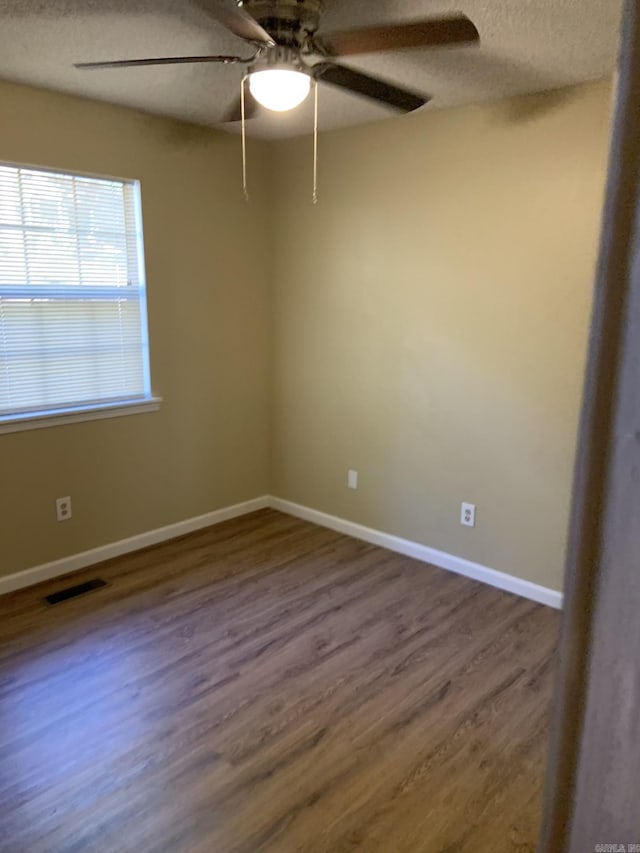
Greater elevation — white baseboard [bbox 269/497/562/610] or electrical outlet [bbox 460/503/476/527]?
electrical outlet [bbox 460/503/476/527]

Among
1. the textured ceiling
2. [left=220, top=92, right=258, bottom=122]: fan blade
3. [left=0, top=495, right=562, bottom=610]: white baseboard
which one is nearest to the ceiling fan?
the textured ceiling

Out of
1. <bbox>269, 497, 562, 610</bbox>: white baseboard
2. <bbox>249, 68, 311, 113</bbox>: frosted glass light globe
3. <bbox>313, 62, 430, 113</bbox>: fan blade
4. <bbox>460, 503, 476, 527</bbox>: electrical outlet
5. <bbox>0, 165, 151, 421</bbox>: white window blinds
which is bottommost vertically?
<bbox>269, 497, 562, 610</bbox>: white baseboard

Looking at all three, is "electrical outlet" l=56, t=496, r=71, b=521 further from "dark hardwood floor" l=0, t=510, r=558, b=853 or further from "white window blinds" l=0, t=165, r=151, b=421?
"white window blinds" l=0, t=165, r=151, b=421

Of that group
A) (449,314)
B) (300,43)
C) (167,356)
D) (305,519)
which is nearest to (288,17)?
(300,43)

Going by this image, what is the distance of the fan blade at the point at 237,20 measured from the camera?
5.14 ft

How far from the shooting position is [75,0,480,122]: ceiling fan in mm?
1733

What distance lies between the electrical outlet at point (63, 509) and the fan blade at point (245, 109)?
2068 mm

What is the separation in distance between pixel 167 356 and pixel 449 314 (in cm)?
165

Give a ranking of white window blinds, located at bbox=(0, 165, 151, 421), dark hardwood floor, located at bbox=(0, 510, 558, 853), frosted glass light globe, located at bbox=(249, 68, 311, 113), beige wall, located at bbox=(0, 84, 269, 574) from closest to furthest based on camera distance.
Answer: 1. dark hardwood floor, located at bbox=(0, 510, 558, 853)
2. frosted glass light globe, located at bbox=(249, 68, 311, 113)
3. white window blinds, located at bbox=(0, 165, 151, 421)
4. beige wall, located at bbox=(0, 84, 269, 574)

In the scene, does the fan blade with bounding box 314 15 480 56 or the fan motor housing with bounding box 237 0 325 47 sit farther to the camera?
the fan motor housing with bounding box 237 0 325 47

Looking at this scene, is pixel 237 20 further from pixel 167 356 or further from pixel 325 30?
pixel 167 356

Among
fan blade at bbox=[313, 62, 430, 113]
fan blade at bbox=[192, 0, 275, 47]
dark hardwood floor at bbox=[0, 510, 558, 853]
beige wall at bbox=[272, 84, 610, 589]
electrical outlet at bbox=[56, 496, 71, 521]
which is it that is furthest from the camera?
electrical outlet at bbox=[56, 496, 71, 521]

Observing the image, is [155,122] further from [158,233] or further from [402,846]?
[402,846]

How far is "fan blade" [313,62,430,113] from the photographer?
2051 millimetres
